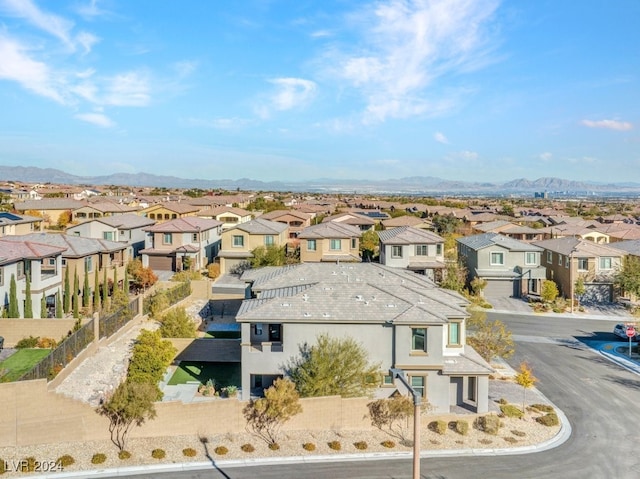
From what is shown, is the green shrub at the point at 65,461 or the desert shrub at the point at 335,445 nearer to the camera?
the green shrub at the point at 65,461

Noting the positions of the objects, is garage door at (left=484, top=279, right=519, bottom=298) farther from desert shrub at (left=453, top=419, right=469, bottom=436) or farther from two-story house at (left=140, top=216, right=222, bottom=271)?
two-story house at (left=140, top=216, right=222, bottom=271)

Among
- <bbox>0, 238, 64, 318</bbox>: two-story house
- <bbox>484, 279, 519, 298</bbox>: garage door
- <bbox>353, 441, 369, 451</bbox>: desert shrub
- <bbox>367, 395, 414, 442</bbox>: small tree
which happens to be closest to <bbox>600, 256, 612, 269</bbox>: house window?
<bbox>484, 279, 519, 298</bbox>: garage door

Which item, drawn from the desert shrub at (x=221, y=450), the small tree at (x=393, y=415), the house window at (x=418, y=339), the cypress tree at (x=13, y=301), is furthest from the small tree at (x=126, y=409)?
the cypress tree at (x=13, y=301)

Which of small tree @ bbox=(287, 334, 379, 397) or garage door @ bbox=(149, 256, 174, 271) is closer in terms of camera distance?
small tree @ bbox=(287, 334, 379, 397)

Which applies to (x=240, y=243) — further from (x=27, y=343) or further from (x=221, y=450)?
(x=221, y=450)

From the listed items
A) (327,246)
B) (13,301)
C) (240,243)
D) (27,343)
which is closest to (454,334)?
(27,343)

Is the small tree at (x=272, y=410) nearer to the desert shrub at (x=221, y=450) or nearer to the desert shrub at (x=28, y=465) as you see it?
the desert shrub at (x=221, y=450)
